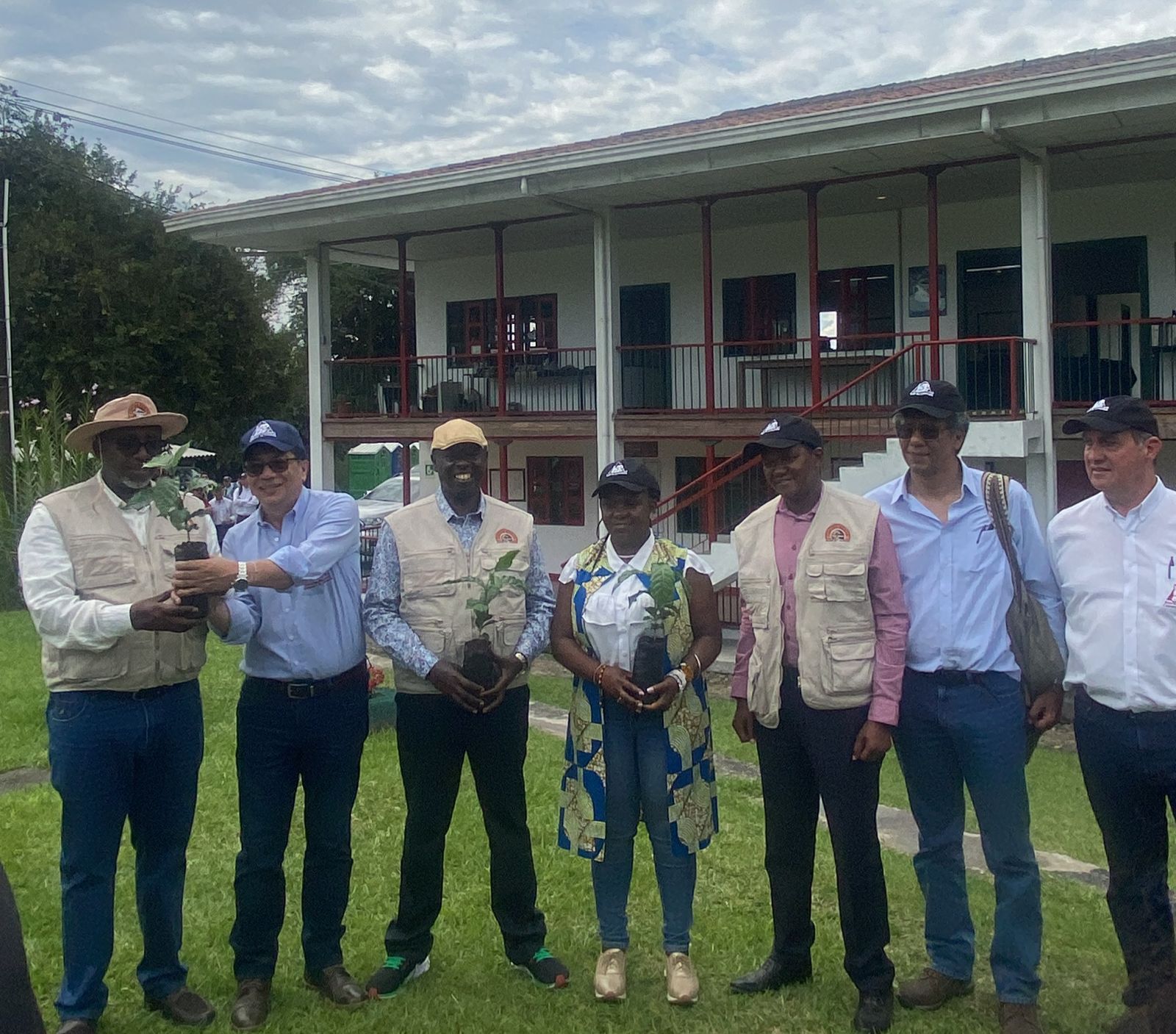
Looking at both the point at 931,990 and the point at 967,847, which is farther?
the point at 967,847

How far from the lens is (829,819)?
153 inches

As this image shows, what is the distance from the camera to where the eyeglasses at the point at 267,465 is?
3900 millimetres

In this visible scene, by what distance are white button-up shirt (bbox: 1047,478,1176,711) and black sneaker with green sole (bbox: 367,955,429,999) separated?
2500mm

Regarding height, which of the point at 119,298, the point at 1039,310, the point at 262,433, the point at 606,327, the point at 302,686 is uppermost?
the point at 119,298

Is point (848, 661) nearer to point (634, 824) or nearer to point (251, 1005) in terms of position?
point (634, 824)

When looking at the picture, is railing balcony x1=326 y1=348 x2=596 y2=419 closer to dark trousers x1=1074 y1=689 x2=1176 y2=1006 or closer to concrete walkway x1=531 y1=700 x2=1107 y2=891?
concrete walkway x1=531 y1=700 x2=1107 y2=891

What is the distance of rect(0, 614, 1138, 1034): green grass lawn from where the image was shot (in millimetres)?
3891

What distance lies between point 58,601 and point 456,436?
1379 millimetres

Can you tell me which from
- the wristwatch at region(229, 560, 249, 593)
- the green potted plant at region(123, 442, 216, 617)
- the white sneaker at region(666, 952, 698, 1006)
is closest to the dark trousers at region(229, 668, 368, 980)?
the wristwatch at region(229, 560, 249, 593)

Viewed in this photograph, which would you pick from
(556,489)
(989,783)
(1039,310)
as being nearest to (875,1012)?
(989,783)

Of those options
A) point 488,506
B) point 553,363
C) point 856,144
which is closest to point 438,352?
point 553,363

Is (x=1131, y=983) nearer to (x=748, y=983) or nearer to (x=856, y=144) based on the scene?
(x=748, y=983)

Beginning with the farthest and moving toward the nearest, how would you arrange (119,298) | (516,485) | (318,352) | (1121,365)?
1. (119,298)
2. (516,485)
3. (318,352)
4. (1121,365)

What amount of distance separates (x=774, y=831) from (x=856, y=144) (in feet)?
30.9
